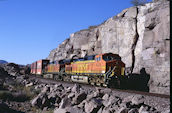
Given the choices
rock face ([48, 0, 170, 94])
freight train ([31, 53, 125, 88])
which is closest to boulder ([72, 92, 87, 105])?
freight train ([31, 53, 125, 88])

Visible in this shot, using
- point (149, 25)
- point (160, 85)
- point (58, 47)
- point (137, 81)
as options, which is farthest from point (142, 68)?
Result: point (58, 47)

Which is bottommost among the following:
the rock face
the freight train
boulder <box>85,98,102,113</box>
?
boulder <box>85,98,102,113</box>

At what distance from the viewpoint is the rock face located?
1898 centimetres

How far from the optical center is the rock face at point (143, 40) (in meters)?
19.0

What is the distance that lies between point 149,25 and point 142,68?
5.04m

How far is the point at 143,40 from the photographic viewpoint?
2256 cm

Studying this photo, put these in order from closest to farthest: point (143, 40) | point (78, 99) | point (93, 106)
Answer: point (93, 106), point (78, 99), point (143, 40)

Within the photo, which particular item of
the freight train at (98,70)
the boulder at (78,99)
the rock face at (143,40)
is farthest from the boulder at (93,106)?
the rock face at (143,40)

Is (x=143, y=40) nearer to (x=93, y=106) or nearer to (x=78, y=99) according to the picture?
(x=78, y=99)

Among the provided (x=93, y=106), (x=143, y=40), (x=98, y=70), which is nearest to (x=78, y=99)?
(x=93, y=106)

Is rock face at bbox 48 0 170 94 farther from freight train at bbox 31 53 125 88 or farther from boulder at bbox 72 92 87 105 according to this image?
boulder at bbox 72 92 87 105

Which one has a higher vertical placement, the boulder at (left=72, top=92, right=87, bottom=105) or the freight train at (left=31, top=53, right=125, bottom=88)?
the freight train at (left=31, top=53, right=125, bottom=88)

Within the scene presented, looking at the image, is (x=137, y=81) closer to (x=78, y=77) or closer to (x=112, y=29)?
(x=78, y=77)

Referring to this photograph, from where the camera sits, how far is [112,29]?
98.6ft
